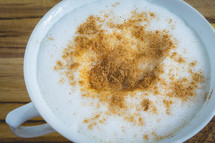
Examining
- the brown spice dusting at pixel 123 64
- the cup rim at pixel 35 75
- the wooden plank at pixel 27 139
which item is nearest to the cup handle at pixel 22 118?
the cup rim at pixel 35 75

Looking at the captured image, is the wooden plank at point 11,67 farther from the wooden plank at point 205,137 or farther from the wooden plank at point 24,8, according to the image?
the wooden plank at point 205,137

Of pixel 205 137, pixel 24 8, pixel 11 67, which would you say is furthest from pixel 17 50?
pixel 205 137

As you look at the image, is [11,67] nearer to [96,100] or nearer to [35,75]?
[35,75]

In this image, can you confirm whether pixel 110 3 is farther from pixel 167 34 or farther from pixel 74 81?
pixel 74 81

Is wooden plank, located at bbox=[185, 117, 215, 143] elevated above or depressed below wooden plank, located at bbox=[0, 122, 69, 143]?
below

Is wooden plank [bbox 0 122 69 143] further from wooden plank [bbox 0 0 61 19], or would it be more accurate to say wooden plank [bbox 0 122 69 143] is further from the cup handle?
wooden plank [bbox 0 0 61 19]

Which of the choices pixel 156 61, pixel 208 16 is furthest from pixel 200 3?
pixel 156 61

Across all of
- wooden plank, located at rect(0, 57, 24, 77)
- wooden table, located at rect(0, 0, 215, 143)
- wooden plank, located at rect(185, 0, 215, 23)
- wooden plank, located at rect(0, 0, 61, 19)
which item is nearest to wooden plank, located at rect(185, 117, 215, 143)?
wooden table, located at rect(0, 0, 215, 143)
